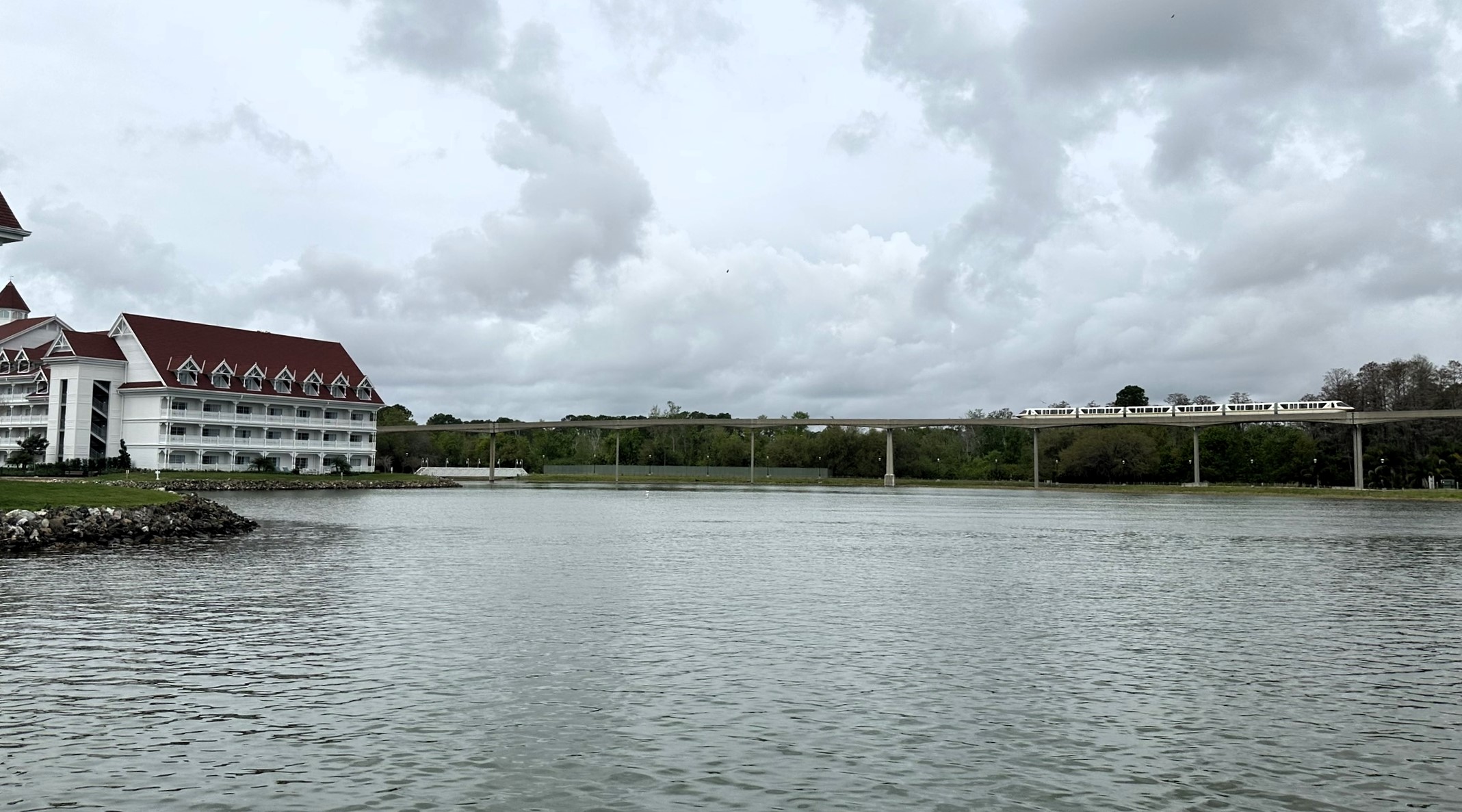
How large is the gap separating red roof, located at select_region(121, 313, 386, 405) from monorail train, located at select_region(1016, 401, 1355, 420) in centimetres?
10042

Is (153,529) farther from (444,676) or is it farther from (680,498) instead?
(680,498)

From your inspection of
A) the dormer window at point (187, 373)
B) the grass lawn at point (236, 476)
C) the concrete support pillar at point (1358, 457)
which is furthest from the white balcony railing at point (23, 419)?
the concrete support pillar at point (1358, 457)

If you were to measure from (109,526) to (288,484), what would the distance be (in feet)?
231

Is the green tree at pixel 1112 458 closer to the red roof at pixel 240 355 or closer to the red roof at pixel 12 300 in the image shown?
the red roof at pixel 240 355

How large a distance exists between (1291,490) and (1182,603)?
12308 centimetres

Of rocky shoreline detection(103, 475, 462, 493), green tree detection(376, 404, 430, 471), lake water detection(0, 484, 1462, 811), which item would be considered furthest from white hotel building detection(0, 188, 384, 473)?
lake water detection(0, 484, 1462, 811)

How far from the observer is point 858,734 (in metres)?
14.0

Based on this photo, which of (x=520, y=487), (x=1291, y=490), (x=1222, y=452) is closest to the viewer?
(x=1291, y=490)

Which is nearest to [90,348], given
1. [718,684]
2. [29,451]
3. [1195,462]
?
[29,451]

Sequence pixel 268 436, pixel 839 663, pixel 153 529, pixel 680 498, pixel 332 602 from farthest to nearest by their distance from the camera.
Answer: pixel 268 436 → pixel 680 498 → pixel 153 529 → pixel 332 602 → pixel 839 663

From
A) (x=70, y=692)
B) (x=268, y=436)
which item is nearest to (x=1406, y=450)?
(x=268, y=436)

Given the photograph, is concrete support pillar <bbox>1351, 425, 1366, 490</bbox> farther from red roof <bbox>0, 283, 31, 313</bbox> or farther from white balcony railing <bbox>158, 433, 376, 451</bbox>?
red roof <bbox>0, 283, 31, 313</bbox>

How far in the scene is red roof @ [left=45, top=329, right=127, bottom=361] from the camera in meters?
112

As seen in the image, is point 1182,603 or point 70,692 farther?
point 1182,603
